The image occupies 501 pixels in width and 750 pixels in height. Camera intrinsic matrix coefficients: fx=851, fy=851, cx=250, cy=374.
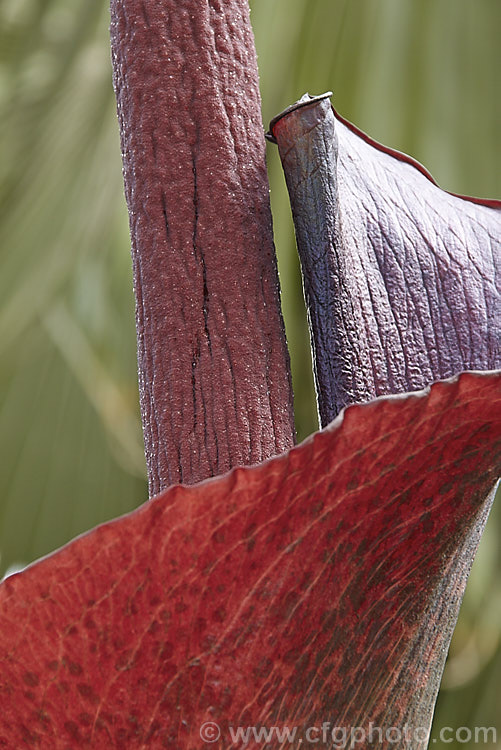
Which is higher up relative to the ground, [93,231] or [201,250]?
[93,231]

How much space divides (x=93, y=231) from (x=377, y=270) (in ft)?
2.14

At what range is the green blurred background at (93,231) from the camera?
0.76 metres

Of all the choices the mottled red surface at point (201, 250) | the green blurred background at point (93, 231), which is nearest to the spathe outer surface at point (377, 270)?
the mottled red surface at point (201, 250)

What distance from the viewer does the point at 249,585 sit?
18 cm

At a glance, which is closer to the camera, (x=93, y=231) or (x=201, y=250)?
(x=201, y=250)

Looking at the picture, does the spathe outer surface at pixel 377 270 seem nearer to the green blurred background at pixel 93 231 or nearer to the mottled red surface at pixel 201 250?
the mottled red surface at pixel 201 250

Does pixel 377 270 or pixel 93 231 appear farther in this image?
pixel 93 231

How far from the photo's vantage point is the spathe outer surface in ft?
0.80

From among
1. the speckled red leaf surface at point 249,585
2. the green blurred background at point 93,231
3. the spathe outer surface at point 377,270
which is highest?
the green blurred background at point 93,231

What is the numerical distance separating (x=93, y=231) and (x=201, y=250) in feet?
2.12

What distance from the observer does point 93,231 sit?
865mm

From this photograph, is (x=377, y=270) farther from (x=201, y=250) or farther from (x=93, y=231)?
(x=93, y=231)

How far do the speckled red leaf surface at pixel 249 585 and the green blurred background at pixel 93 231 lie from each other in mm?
551

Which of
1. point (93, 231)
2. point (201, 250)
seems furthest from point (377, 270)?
point (93, 231)
